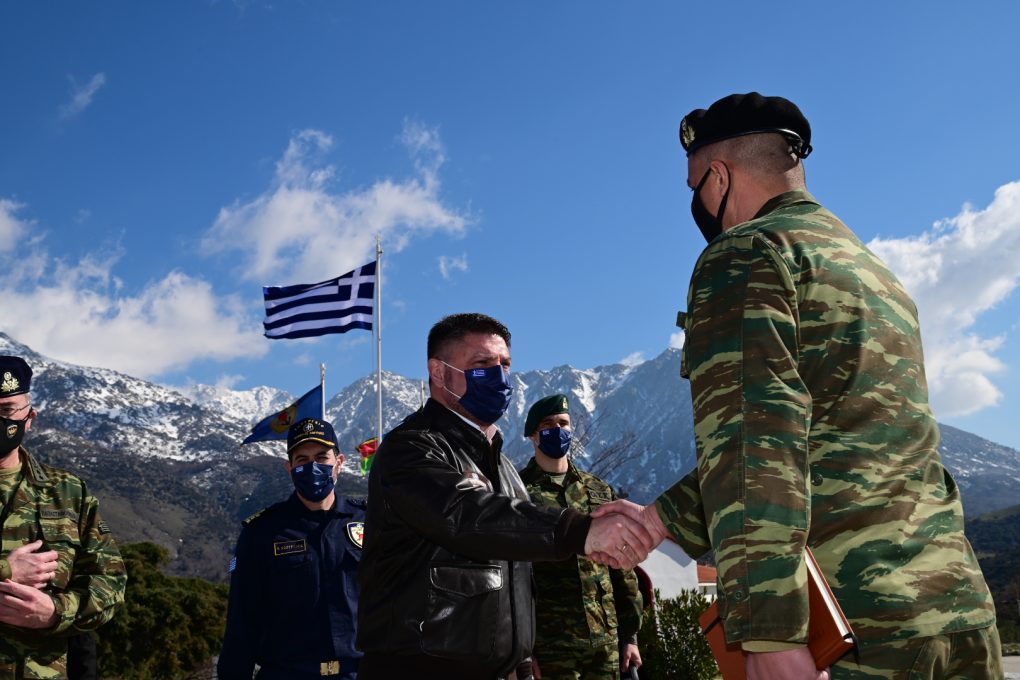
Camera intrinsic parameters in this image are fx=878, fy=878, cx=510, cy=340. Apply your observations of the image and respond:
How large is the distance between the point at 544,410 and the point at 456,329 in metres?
3.18

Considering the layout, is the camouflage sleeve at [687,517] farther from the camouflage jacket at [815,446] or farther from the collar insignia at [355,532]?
the collar insignia at [355,532]

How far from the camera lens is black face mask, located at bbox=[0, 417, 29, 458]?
4750 mm

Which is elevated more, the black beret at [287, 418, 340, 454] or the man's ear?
→ the black beret at [287, 418, 340, 454]

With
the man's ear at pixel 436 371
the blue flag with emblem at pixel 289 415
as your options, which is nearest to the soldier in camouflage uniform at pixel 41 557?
the man's ear at pixel 436 371

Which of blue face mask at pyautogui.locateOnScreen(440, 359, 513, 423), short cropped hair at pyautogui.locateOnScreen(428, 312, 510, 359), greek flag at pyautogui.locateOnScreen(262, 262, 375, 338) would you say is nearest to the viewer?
blue face mask at pyautogui.locateOnScreen(440, 359, 513, 423)

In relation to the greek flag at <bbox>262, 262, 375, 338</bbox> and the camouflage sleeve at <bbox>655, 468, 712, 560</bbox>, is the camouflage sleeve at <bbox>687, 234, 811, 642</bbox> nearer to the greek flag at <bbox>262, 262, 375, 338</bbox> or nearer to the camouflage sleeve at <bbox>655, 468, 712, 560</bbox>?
the camouflage sleeve at <bbox>655, 468, 712, 560</bbox>

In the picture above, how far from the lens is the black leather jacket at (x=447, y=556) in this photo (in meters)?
3.28

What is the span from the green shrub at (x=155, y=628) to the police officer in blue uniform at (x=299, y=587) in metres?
17.0

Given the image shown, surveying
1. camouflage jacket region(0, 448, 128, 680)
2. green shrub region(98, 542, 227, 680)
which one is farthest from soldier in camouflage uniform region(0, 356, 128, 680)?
green shrub region(98, 542, 227, 680)

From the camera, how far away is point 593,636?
613 cm

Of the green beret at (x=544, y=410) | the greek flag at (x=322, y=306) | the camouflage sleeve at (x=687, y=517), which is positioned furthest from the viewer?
the greek flag at (x=322, y=306)

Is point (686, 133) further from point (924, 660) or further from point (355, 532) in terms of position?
point (355, 532)

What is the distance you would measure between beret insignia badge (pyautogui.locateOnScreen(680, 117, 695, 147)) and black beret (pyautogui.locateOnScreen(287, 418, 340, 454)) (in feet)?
13.3

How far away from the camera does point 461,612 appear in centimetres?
337
